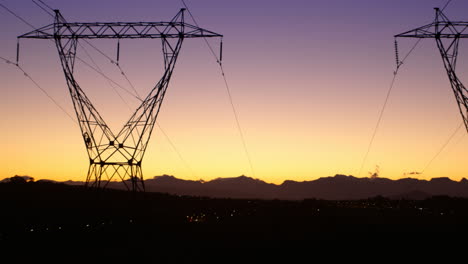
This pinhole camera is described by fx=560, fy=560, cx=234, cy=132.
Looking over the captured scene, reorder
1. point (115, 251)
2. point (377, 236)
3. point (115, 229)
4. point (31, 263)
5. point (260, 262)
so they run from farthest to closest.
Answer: point (377, 236) → point (115, 229) → point (115, 251) → point (260, 262) → point (31, 263)

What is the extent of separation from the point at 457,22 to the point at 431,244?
2126 cm

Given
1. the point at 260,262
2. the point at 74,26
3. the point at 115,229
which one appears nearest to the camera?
the point at 260,262

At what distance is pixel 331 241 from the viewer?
3556cm

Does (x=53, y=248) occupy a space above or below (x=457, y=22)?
below

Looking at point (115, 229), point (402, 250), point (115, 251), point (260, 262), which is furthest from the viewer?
point (115, 229)

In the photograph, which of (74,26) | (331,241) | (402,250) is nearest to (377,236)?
(331,241)

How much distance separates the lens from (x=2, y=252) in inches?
963

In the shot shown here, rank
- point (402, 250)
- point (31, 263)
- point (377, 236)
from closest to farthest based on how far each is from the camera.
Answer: point (31, 263) → point (402, 250) → point (377, 236)

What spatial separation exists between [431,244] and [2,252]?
24.1 m

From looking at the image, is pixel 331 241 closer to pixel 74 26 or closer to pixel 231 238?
pixel 231 238

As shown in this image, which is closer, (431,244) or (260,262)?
(260,262)

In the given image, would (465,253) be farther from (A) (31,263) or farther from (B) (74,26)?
(B) (74,26)

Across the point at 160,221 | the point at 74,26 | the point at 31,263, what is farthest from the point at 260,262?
the point at 74,26

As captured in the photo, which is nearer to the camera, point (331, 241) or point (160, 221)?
point (331, 241)
